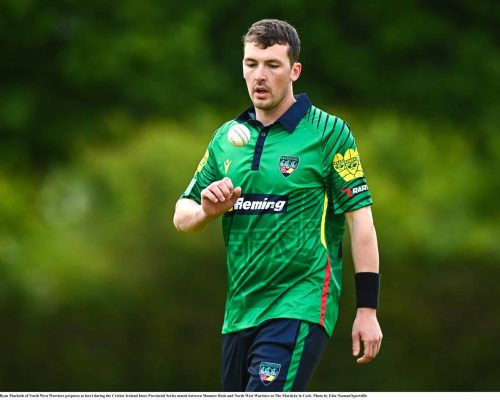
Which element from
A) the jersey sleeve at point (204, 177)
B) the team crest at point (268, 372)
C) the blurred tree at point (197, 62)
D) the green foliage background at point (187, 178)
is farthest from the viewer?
the blurred tree at point (197, 62)

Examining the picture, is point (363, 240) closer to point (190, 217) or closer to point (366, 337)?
point (366, 337)

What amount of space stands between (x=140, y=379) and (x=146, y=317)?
0.56m

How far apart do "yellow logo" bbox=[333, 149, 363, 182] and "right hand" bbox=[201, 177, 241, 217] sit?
61cm

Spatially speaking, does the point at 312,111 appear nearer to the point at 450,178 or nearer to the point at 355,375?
the point at 355,375

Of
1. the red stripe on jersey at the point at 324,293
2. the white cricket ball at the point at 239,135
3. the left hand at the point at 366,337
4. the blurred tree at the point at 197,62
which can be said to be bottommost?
the left hand at the point at 366,337

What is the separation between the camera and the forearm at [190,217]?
6.09 metres

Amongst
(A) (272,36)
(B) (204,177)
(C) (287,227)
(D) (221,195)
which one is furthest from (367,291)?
(A) (272,36)

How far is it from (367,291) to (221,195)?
90cm

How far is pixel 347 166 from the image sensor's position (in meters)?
6.15

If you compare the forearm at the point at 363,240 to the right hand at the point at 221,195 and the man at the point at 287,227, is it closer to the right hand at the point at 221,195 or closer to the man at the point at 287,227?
the man at the point at 287,227

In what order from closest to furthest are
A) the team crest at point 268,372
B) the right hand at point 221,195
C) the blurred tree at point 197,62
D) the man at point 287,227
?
the right hand at point 221,195
the team crest at point 268,372
the man at point 287,227
the blurred tree at point 197,62

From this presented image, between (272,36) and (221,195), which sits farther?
(272,36)

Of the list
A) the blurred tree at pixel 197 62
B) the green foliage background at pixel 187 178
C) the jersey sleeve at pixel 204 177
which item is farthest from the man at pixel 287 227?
the blurred tree at pixel 197 62

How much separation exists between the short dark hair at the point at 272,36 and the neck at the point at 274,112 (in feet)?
0.65
